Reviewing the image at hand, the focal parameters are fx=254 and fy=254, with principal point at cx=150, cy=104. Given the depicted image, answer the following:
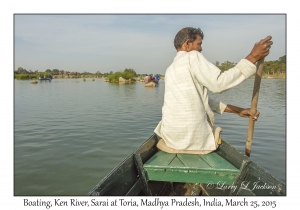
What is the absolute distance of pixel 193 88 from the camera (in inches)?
98.3

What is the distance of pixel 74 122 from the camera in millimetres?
8734

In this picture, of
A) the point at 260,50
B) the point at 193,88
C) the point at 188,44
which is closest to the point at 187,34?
the point at 188,44

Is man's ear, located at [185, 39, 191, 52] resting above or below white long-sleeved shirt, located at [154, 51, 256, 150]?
above

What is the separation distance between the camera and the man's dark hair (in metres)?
2.61

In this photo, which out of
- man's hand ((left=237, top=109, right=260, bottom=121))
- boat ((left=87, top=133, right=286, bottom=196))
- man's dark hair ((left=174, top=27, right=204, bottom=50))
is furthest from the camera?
man's hand ((left=237, top=109, right=260, bottom=121))

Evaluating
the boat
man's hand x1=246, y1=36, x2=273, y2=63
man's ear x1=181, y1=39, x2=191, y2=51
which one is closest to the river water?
the boat

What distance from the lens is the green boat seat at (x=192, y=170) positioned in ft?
7.91

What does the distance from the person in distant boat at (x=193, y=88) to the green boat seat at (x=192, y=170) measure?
7.1 inches

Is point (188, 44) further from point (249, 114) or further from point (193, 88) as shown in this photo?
point (249, 114)

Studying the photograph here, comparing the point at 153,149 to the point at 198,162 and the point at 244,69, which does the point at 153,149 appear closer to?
the point at 198,162

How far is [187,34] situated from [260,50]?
73 centimetres

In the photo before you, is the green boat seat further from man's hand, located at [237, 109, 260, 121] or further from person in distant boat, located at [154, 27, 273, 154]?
man's hand, located at [237, 109, 260, 121]
